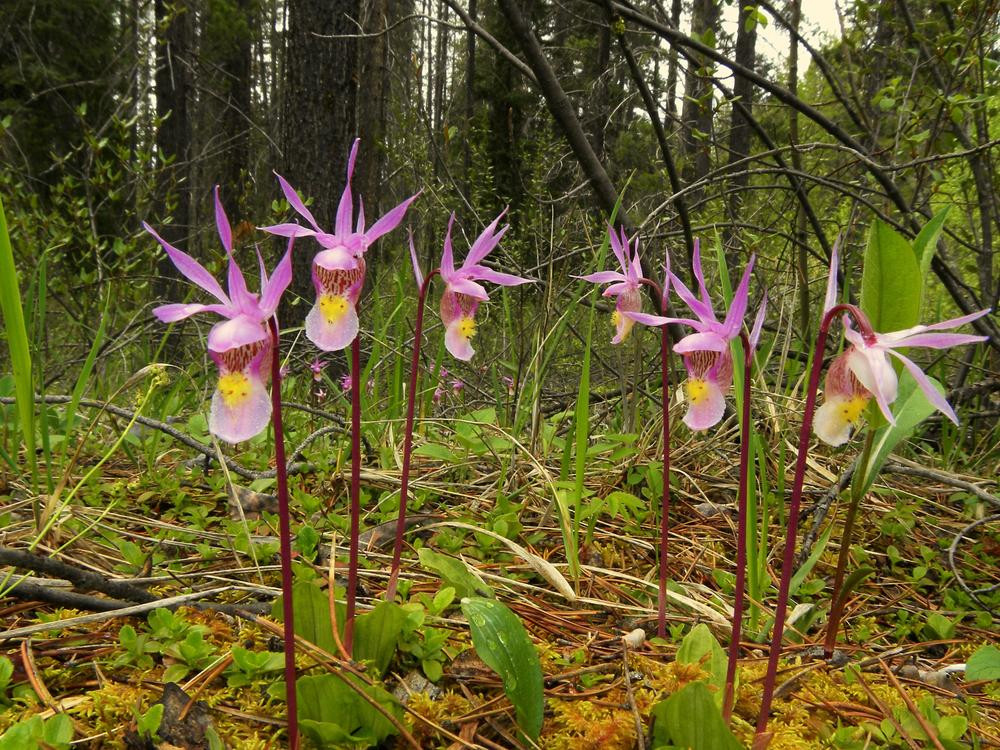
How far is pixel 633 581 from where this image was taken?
1.73 metres

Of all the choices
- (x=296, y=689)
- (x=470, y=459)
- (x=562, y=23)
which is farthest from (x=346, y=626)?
(x=562, y=23)

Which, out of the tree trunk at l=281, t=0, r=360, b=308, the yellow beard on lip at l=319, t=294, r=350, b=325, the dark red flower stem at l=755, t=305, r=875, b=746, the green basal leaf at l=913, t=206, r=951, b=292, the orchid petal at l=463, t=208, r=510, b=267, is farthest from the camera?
the tree trunk at l=281, t=0, r=360, b=308

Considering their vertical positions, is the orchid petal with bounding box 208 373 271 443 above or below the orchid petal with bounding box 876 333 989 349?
below

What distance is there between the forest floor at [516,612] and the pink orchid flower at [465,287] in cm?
54

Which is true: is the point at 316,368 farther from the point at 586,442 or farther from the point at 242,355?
the point at 242,355

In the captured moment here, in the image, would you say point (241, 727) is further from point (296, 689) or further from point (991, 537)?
point (991, 537)

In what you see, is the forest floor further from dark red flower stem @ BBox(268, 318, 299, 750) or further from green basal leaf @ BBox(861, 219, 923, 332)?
green basal leaf @ BBox(861, 219, 923, 332)

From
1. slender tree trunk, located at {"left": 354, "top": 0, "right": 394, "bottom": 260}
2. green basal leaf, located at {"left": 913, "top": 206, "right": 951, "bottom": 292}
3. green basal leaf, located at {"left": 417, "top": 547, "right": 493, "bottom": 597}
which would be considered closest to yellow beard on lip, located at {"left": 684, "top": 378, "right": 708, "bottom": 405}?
green basal leaf, located at {"left": 417, "top": 547, "right": 493, "bottom": 597}

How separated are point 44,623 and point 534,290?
3645 mm

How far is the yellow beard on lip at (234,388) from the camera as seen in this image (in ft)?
3.01

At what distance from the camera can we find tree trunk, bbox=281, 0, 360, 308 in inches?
167

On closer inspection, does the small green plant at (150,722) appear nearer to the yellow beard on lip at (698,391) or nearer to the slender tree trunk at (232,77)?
the yellow beard on lip at (698,391)

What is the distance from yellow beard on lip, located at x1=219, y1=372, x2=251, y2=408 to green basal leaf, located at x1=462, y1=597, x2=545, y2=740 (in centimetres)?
48

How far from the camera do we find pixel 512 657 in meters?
1.08
